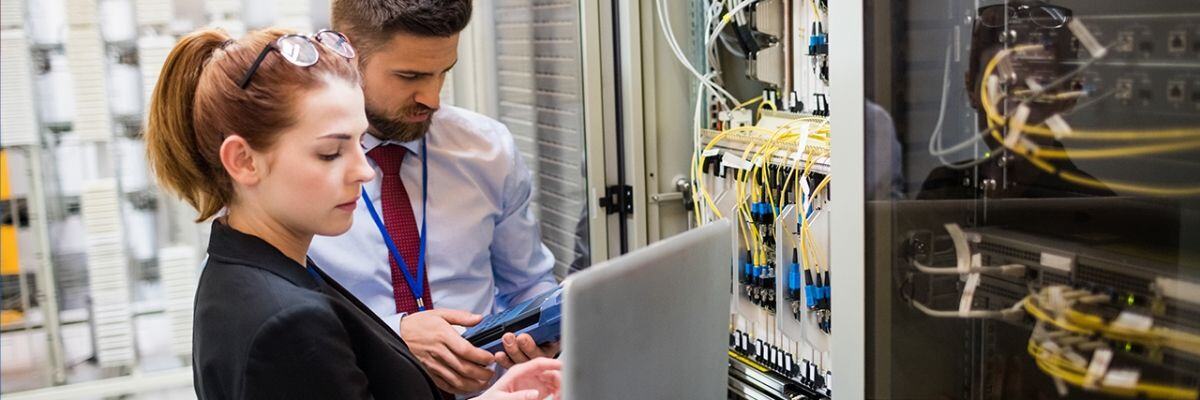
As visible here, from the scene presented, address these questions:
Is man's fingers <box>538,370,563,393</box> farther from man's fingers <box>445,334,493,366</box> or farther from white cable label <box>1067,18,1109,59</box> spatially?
white cable label <box>1067,18,1109,59</box>

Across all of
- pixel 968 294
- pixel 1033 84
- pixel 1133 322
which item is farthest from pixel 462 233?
pixel 1133 322

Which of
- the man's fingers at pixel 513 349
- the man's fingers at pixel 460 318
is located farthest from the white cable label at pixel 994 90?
the man's fingers at pixel 460 318

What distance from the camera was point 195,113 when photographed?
1225 millimetres

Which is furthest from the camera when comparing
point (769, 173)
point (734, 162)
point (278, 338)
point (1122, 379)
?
point (734, 162)

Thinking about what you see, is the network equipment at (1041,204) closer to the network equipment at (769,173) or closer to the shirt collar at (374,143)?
the network equipment at (769,173)

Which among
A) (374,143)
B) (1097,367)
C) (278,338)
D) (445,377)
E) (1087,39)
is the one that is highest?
(1087,39)

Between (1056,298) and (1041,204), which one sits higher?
(1041,204)

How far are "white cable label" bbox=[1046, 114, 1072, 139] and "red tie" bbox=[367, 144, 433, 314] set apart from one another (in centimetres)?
109

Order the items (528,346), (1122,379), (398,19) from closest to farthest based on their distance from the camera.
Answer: (1122,379) → (528,346) → (398,19)

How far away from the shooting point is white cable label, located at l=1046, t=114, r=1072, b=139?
1263 mm

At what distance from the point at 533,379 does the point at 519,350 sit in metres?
0.21

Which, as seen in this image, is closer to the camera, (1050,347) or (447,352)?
(1050,347)

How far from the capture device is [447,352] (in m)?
1.61

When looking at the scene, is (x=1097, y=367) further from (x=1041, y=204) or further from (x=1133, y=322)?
(x=1041, y=204)
